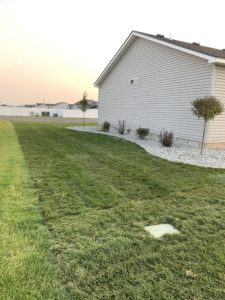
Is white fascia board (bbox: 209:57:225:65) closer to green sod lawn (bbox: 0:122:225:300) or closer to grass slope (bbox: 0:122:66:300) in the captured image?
green sod lawn (bbox: 0:122:225:300)

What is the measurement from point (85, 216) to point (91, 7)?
13024 millimetres

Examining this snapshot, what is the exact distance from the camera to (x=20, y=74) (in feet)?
95.6

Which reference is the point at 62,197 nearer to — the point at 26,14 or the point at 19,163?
the point at 19,163

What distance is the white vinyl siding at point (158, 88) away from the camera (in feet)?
33.2

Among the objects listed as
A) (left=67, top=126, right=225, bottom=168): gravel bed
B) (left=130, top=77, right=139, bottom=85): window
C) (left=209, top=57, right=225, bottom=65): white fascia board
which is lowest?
(left=67, top=126, right=225, bottom=168): gravel bed

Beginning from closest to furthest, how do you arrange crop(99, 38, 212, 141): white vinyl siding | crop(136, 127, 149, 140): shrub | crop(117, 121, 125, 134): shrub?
crop(99, 38, 212, 141): white vinyl siding
crop(136, 127, 149, 140): shrub
crop(117, 121, 125, 134): shrub

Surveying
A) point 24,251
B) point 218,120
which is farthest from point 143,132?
point 24,251

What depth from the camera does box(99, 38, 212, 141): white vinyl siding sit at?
33.2 ft

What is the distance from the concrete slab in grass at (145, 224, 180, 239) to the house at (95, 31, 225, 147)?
6867 mm

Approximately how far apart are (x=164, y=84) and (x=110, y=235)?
9.90 metres

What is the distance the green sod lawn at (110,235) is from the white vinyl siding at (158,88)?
4979 millimetres

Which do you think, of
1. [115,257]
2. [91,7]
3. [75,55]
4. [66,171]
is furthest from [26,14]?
[115,257]

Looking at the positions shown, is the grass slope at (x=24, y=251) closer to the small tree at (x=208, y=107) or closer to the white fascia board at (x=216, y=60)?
the small tree at (x=208, y=107)

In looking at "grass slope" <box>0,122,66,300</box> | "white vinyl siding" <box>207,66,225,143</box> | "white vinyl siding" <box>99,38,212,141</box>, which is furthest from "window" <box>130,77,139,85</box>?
"grass slope" <box>0,122,66,300</box>
